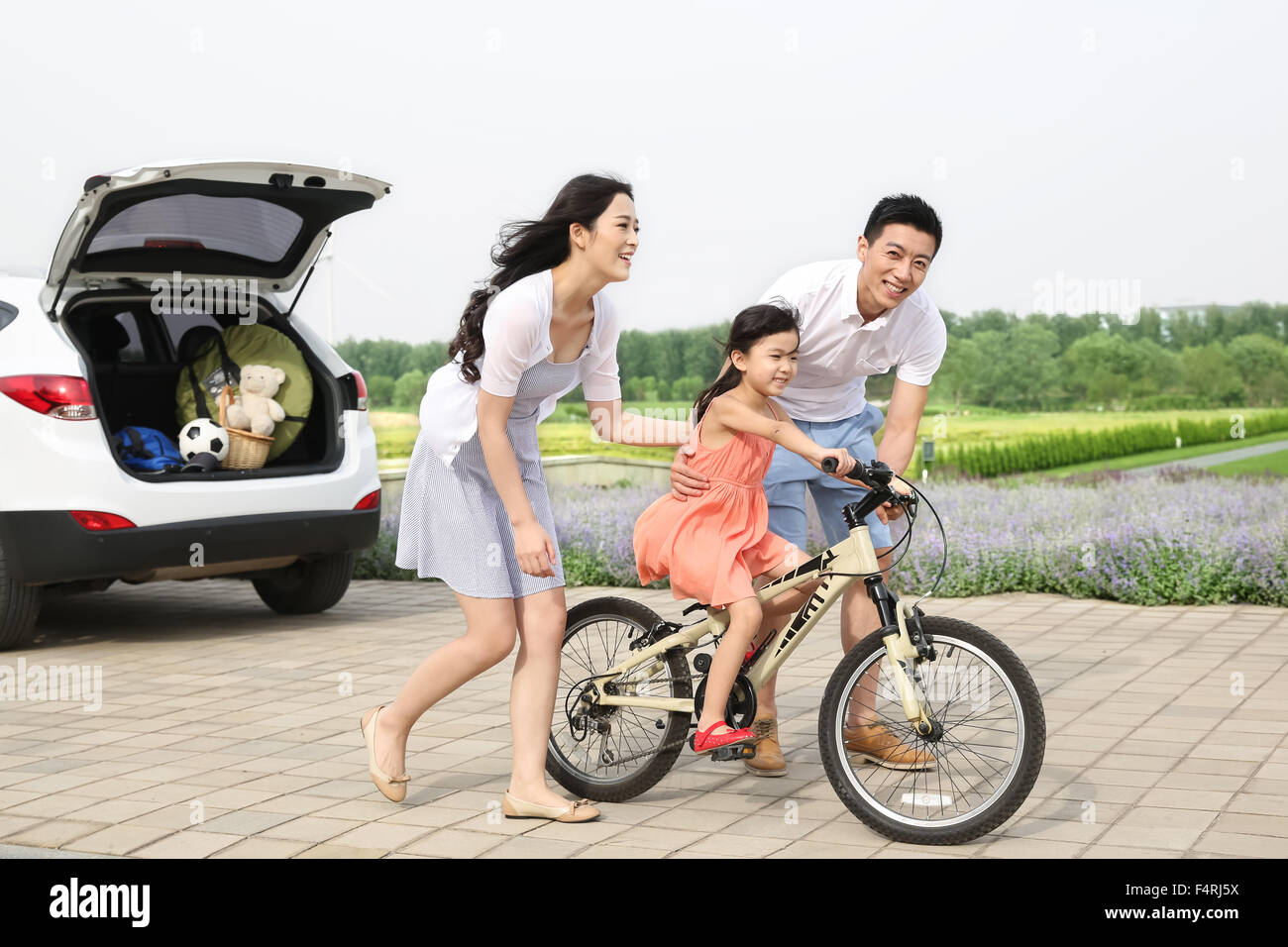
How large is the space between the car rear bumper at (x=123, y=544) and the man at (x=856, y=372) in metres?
3.37

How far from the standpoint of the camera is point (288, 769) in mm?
4906

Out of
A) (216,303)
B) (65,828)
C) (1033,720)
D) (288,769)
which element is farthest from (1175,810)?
(216,303)

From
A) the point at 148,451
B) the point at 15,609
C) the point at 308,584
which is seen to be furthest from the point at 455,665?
the point at 308,584

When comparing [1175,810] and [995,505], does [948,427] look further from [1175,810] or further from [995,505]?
[1175,810]

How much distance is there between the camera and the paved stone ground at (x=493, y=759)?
4.02 meters

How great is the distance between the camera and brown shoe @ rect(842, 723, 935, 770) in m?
4.20

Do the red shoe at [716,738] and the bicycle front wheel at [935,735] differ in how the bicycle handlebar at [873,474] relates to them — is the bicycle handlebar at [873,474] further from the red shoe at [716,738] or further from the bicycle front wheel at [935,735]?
the red shoe at [716,738]

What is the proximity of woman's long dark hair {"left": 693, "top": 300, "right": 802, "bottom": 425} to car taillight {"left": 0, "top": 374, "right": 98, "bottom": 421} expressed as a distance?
146 inches

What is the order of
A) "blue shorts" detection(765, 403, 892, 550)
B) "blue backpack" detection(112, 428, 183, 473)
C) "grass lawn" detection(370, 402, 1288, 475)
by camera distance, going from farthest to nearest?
1. "grass lawn" detection(370, 402, 1288, 475)
2. "blue backpack" detection(112, 428, 183, 473)
3. "blue shorts" detection(765, 403, 892, 550)

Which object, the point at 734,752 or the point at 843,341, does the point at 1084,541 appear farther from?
the point at 734,752

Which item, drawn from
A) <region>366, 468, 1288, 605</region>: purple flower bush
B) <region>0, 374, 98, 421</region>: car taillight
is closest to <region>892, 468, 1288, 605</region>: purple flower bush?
<region>366, 468, 1288, 605</region>: purple flower bush

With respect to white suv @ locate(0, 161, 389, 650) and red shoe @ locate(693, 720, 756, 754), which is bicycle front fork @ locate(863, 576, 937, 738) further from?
white suv @ locate(0, 161, 389, 650)
